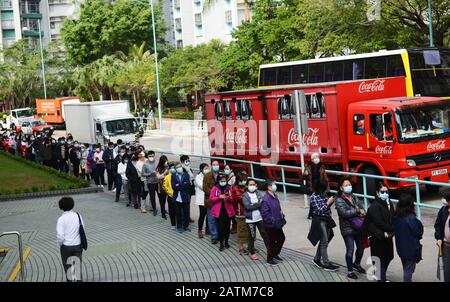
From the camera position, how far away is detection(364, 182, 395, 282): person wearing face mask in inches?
367

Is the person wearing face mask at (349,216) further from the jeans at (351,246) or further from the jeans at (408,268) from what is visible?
the jeans at (408,268)

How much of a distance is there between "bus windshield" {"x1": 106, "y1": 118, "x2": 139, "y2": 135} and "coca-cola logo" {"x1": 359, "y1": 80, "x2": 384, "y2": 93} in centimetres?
1720

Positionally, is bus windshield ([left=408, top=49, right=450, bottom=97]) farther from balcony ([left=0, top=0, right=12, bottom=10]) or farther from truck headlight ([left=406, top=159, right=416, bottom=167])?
balcony ([left=0, top=0, right=12, bottom=10])

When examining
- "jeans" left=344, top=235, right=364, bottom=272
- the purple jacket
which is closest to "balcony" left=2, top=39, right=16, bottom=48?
the purple jacket

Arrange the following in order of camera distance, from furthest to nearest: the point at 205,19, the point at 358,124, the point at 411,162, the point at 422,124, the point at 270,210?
the point at 205,19
the point at 358,124
the point at 422,124
the point at 411,162
the point at 270,210

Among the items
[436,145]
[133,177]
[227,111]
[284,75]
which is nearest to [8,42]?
[284,75]

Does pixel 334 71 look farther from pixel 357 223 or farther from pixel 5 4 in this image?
pixel 5 4

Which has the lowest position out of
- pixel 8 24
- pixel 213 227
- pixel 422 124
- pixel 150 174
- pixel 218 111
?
pixel 213 227

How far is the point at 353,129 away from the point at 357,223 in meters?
7.75

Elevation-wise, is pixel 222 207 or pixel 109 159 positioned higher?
pixel 109 159

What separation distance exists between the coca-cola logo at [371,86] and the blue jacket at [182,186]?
6256 millimetres

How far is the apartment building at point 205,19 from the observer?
2407 inches

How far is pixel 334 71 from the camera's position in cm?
2494

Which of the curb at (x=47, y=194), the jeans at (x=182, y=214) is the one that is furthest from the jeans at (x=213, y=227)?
the curb at (x=47, y=194)
